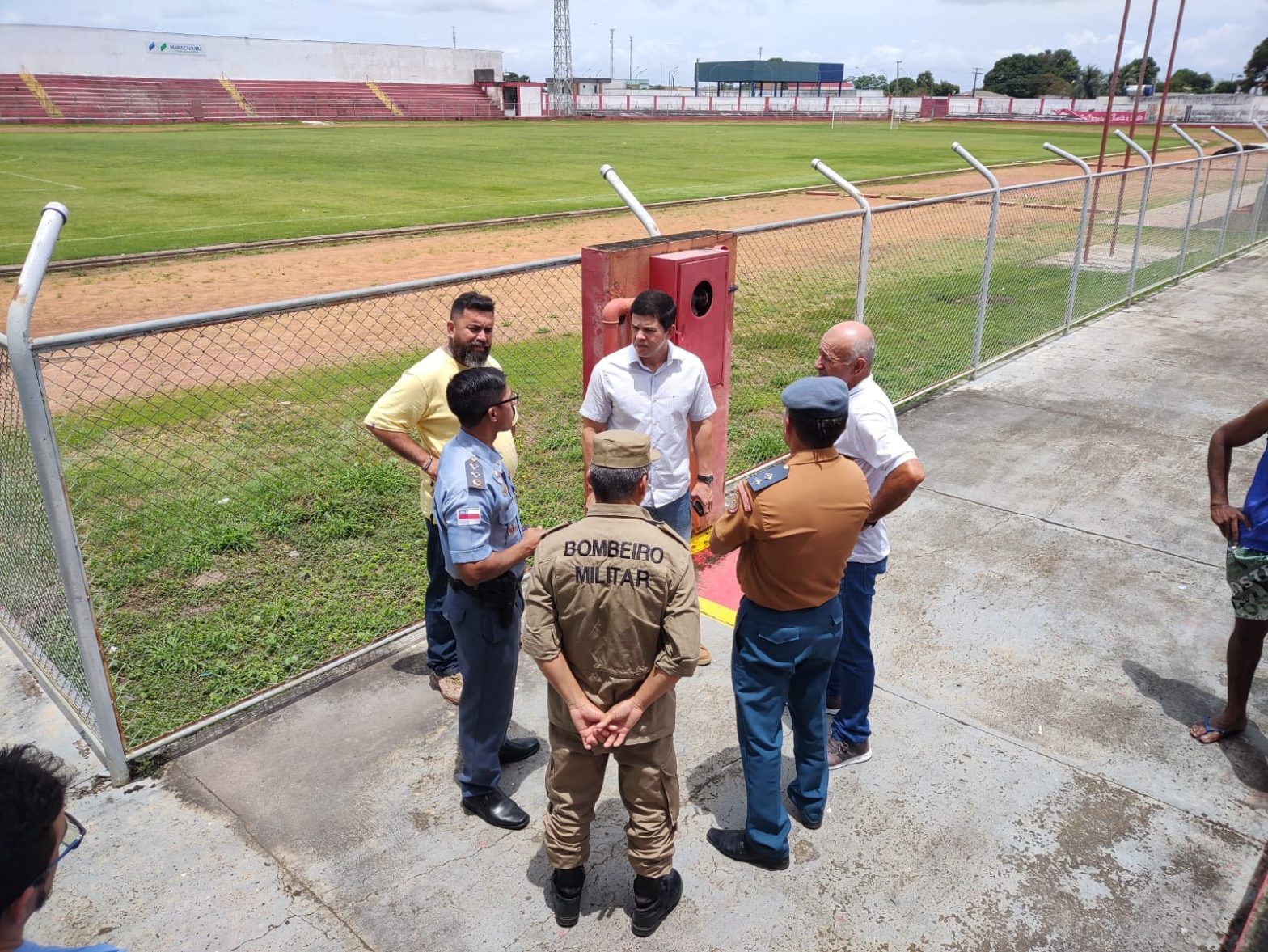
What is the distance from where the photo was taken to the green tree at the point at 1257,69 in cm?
7750

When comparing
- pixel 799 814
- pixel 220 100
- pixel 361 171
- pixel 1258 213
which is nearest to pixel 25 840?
pixel 799 814

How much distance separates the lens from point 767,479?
119 inches

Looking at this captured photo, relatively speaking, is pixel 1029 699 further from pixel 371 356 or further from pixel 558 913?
pixel 371 356

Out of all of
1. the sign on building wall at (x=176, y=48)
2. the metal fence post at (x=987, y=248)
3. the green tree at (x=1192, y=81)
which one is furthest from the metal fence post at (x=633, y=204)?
the green tree at (x=1192, y=81)

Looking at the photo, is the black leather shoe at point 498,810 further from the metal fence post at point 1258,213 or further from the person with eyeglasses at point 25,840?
the metal fence post at point 1258,213

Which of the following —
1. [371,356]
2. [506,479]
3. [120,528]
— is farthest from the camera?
[371,356]

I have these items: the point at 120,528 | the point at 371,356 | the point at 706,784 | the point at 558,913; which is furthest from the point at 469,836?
the point at 371,356

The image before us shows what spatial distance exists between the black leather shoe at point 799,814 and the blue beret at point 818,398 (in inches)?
61.9

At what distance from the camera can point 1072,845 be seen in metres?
3.47

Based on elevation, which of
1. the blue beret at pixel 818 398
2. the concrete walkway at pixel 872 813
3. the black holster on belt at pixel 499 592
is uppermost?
the blue beret at pixel 818 398

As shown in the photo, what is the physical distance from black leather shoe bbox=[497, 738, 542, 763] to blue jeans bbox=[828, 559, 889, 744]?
1330 mm

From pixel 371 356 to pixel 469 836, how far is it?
7309mm

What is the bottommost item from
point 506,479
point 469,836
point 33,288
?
point 469,836

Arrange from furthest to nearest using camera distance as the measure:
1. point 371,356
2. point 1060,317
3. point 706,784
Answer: point 1060,317
point 371,356
point 706,784
